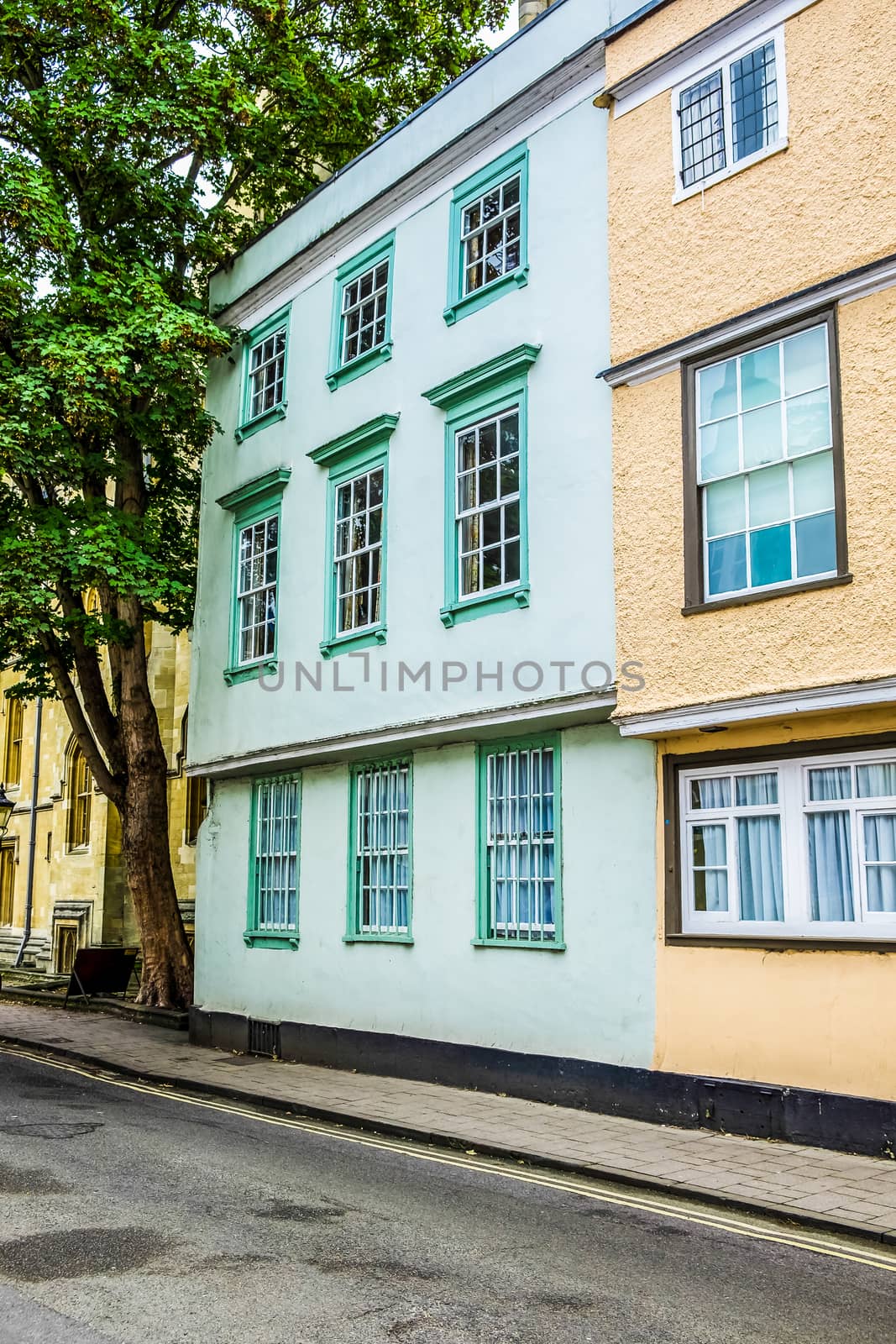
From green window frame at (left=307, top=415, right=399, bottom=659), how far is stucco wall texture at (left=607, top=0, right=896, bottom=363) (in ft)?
12.8

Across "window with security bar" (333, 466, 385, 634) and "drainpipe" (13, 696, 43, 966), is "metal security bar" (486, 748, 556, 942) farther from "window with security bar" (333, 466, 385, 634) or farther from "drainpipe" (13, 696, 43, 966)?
"drainpipe" (13, 696, 43, 966)

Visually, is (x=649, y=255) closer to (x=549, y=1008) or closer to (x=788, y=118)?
(x=788, y=118)

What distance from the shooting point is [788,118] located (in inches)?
389

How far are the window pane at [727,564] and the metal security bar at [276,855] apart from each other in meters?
7.05

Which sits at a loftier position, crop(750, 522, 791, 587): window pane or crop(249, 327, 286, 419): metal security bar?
crop(249, 327, 286, 419): metal security bar

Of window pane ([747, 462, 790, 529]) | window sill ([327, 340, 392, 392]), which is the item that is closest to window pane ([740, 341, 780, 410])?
window pane ([747, 462, 790, 529])

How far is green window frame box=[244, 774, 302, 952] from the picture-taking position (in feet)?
50.0

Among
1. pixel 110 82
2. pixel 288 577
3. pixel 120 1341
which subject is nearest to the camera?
pixel 120 1341

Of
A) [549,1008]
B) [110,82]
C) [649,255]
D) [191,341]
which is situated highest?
[110,82]

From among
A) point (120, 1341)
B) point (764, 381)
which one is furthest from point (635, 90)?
point (120, 1341)

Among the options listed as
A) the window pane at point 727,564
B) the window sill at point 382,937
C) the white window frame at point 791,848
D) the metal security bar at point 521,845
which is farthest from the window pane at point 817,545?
the window sill at point 382,937

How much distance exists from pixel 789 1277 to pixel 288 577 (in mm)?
10881

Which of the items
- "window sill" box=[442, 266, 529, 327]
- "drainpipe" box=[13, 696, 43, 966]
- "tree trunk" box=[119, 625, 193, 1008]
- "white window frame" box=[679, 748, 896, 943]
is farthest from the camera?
"drainpipe" box=[13, 696, 43, 966]

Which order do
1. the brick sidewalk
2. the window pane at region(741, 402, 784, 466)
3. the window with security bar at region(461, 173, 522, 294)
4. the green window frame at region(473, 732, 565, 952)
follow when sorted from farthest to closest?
the window with security bar at region(461, 173, 522, 294)
the green window frame at region(473, 732, 565, 952)
the window pane at region(741, 402, 784, 466)
the brick sidewalk
